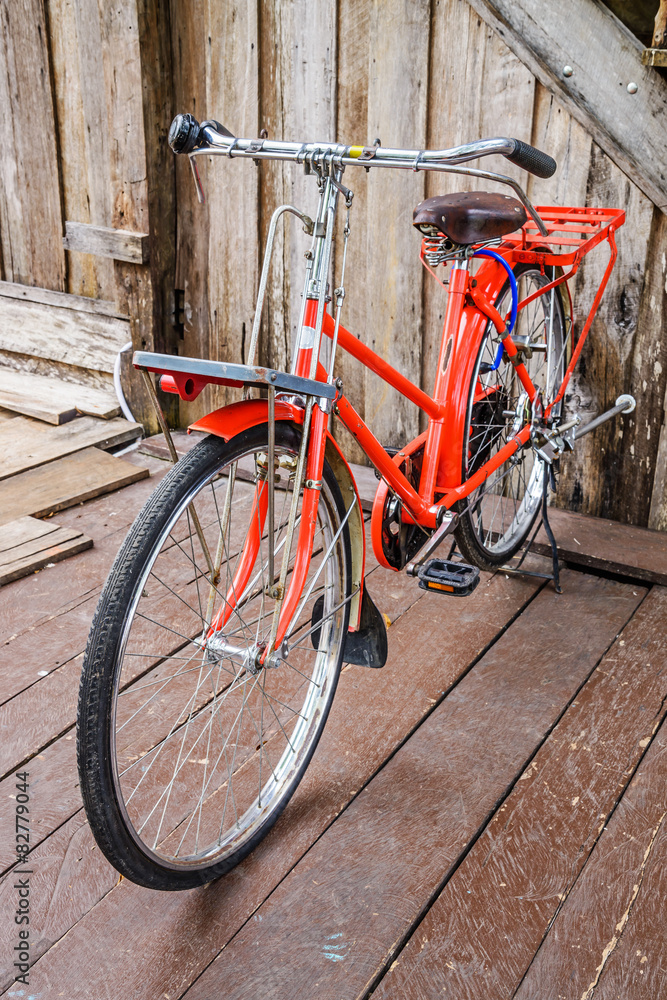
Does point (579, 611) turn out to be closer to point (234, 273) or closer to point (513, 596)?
point (513, 596)

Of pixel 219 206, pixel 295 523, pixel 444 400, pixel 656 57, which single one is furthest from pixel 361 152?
pixel 219 206

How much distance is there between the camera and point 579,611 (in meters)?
2.34

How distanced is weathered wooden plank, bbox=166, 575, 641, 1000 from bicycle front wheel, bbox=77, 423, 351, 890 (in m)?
0.14

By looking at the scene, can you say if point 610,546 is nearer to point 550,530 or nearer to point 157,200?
point 550,530

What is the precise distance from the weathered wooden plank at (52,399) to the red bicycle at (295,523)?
40.9 inches

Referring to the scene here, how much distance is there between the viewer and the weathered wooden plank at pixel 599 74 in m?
2.26

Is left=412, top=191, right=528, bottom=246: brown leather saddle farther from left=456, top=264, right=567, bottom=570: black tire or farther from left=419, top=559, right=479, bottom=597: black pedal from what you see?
left=419, top=559, right=479, bottom=597: black pedal

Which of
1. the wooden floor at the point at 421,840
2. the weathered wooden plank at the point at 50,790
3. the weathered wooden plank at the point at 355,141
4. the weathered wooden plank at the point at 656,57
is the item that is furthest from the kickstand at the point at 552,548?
the weathered wooden plank at the point at 50,790

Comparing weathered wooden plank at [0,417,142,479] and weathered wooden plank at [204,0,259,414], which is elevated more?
weathered wooden plank at [204,0,259,414]

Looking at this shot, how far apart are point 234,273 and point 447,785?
1.93m

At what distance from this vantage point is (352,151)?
1400mm

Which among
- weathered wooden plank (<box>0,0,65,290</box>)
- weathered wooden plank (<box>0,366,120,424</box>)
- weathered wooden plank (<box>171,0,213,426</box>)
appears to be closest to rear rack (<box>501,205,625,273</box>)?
weathered wooden plank (<box>171,0,213,426</box>)

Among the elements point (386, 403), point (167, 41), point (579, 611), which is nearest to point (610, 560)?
point (579, 611)

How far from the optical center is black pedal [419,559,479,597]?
6.26 ft
